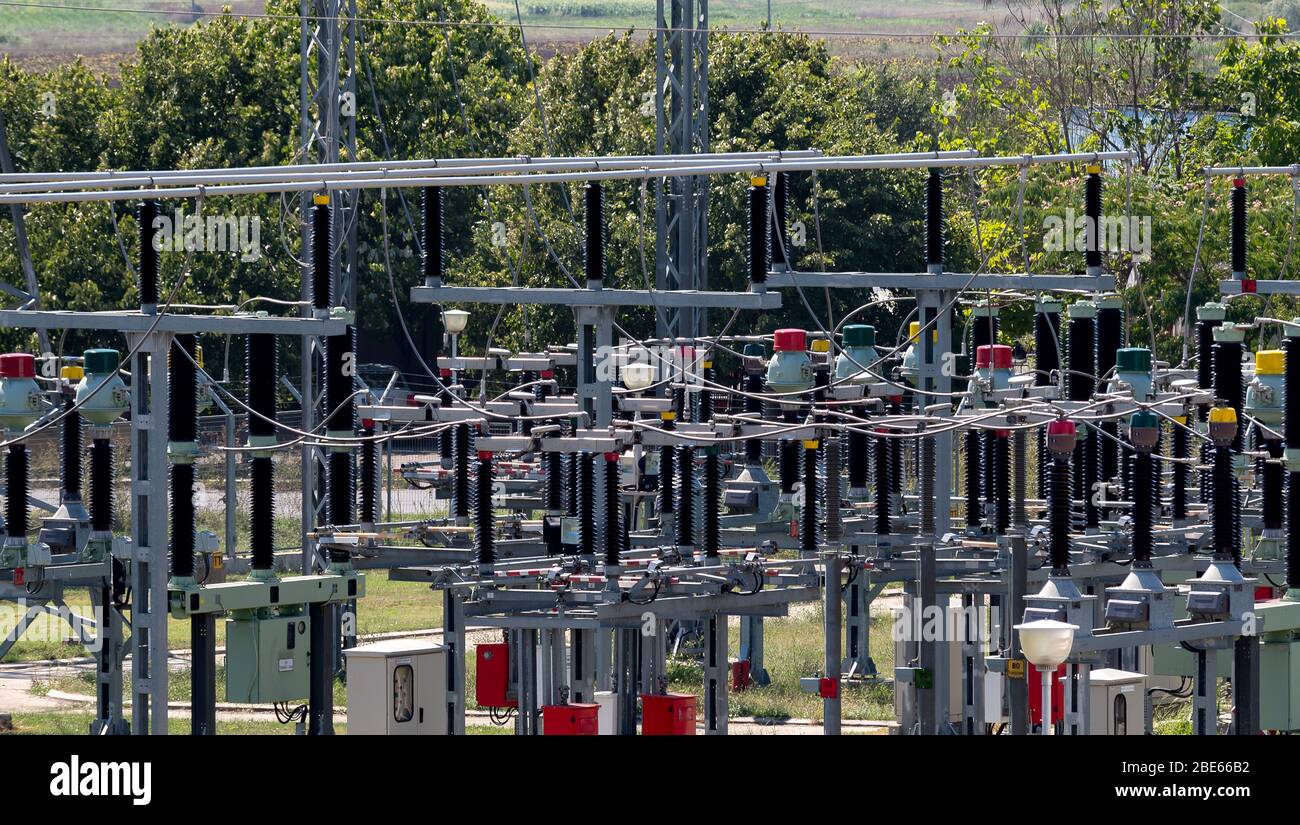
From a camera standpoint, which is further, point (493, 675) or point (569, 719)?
point (493, 675)

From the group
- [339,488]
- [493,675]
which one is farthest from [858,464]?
[339,488]

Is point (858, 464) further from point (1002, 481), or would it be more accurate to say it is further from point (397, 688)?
point (397, 688)

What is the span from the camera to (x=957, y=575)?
19453 mm

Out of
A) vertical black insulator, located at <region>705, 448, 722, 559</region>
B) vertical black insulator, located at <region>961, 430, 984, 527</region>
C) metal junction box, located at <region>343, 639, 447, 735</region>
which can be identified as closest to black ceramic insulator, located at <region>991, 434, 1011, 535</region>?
vertical black insulator, located at <region>961, 430, 984, 527</region>

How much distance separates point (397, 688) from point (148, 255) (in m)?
3.66

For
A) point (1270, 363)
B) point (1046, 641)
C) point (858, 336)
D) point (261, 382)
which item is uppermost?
point (858, 336)

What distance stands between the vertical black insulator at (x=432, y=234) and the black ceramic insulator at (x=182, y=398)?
6.83 feet

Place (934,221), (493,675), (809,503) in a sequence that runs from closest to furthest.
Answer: (809,503) < (934,221) < (493,675)

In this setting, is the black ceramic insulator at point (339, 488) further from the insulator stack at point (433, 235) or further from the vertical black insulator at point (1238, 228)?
the vertical black insulator at point (1238, 228)

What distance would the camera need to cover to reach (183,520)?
1602 cm

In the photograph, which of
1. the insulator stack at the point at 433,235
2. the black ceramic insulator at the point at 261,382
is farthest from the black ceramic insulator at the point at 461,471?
the black ceramic insulator at the point at 261,382

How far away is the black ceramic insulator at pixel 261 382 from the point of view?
17.0 m

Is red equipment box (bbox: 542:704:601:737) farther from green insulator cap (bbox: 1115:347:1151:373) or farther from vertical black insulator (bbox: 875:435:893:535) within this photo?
green insulator cap (bbox: 1115:347:1151:373)
